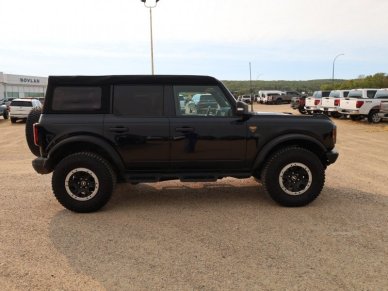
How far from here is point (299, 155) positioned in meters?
5.50

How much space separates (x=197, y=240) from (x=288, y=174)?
1.93 m

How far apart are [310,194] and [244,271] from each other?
7.74ft

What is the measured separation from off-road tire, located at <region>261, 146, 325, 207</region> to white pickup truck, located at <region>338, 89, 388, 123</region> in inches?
646

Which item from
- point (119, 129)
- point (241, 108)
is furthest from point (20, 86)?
point (241, 108)

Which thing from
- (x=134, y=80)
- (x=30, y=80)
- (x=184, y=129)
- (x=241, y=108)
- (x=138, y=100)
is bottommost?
(x=184, y=129)

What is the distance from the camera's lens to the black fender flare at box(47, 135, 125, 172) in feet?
17.1

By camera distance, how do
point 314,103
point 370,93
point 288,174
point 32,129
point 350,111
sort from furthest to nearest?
point 314,103 → point 370,93 → point 350,111 → point 32,129 → point 288,174

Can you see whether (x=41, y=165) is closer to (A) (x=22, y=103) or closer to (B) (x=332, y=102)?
(B) (x=332, y=102)

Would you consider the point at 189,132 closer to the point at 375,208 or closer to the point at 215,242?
the point at 215,242

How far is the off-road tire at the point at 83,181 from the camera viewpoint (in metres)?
5.27

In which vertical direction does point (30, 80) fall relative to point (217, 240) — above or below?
above

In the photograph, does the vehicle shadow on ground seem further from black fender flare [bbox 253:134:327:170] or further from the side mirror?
the side mirror

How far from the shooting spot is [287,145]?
5.67m

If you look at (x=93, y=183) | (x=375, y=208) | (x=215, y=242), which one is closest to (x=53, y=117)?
(x=93, y=183)
